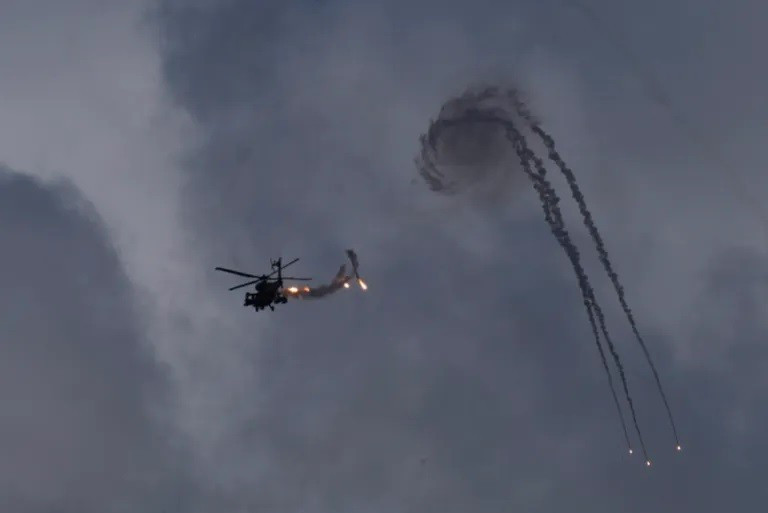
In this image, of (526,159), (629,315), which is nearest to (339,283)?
(526,159)

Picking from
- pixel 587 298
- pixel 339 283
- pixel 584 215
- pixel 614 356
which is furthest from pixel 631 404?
pixel 339 283

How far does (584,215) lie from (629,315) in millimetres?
11674

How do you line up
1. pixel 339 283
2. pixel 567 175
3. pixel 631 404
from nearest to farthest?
pixel 567 175 → pixel 631 404 → pixel 339 283

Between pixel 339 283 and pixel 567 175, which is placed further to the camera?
pixel 339 283

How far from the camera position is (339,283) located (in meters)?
105

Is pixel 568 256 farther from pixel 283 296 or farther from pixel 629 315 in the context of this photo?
pixel 283 296

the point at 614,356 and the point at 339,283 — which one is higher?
the point at 339,283

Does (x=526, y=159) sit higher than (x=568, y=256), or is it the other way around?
(x=526, y=159)

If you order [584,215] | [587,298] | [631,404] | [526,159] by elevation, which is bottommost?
[631,404]

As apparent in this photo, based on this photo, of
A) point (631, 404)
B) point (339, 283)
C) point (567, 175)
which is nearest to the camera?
point (567, 175)

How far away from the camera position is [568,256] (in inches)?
3583

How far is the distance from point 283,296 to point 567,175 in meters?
35.7

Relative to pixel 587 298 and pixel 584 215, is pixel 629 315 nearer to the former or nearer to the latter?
pixel 587 298

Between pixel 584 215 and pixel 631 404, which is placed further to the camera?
pixel 631 404
